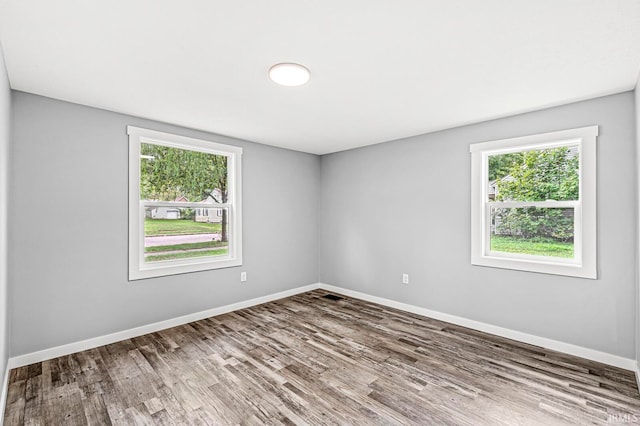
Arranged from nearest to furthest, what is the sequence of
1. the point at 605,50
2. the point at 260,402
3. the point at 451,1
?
the point at 451,1 → the point at 605,50 → the point at 260,402

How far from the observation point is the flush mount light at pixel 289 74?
220 centimetres

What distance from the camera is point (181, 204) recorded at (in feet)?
12.1

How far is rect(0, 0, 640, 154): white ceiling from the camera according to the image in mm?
1610

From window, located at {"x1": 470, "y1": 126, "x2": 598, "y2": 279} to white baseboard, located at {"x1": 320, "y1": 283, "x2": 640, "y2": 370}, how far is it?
673 mm

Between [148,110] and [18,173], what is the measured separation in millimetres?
1203

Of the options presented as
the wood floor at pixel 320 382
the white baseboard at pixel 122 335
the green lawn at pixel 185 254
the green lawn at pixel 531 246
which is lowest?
the wood floor at pixel 320 382

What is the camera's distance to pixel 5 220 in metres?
2.25

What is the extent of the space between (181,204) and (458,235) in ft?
11.0

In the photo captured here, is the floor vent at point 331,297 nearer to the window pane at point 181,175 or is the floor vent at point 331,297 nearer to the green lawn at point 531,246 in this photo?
the window pane at point 181,175

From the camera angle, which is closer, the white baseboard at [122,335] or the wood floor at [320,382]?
the wood floor at [320,382]

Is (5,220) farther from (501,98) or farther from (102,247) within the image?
(501,98)

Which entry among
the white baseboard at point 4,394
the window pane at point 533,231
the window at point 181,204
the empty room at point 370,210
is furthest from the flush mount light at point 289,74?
the white baseboard at point 4,394

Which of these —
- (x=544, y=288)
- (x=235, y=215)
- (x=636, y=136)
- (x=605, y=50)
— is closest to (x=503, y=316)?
(x=544, y=288)

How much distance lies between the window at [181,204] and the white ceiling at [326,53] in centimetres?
55
